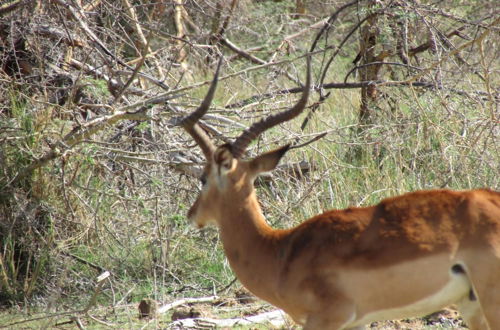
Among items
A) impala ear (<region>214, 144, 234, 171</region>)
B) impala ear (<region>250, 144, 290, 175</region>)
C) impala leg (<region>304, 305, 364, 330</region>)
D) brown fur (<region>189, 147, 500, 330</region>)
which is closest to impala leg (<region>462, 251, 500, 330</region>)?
brown fur (<region>189, 147, 500, 330</region>)

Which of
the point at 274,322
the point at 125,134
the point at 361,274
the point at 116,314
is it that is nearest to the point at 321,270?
the point at 361,274

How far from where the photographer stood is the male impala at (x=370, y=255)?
3766 millimetres

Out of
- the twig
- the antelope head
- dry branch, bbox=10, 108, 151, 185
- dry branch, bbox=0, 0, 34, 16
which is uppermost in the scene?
dry branch, bbox=0, 0, 34, 16

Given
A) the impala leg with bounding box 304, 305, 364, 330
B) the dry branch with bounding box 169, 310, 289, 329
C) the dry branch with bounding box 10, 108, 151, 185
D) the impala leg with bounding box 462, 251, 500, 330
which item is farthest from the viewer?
the dry branch with bounding box 10, 108, 151, 185

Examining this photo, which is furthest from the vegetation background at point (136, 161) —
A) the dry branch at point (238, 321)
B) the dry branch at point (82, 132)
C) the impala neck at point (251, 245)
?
the impala neck at point (251, 245)

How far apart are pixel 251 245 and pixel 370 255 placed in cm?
73

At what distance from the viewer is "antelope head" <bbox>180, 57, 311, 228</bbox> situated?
4246 millimetres

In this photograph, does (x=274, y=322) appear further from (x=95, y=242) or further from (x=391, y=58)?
(x=391, y=58)

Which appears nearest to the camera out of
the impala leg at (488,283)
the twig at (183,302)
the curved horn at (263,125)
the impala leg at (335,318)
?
the impala leg at (488,283)

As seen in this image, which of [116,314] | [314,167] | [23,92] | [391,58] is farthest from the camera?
[391,58]

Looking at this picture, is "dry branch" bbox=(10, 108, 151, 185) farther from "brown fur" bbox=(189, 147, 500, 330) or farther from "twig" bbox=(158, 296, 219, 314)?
"brown fur" bbox=(189, 147, 500, 330)

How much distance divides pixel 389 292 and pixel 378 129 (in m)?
3.97

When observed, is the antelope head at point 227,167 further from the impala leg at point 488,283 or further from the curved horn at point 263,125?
the impala leg at point 488,283

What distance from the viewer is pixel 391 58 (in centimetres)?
870
